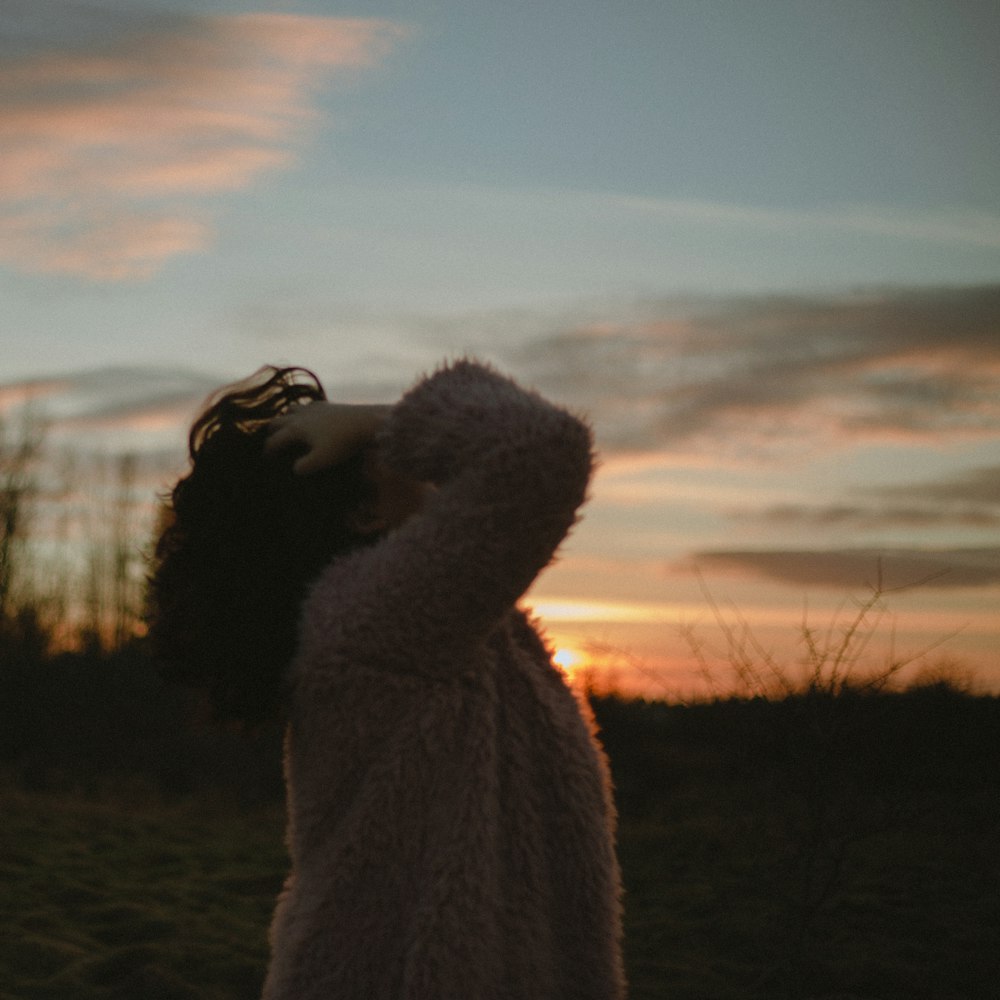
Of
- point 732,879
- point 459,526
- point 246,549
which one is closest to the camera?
point 459,526

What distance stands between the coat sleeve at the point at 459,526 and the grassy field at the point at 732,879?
4098mm

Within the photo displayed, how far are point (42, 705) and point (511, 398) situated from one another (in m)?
15.3

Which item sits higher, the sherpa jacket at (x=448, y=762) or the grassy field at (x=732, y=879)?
the sherpa jacket at (x=448, y=762)

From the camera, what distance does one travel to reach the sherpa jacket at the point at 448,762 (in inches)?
47.1

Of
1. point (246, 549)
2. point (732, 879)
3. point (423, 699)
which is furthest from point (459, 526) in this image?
point (732, 879)

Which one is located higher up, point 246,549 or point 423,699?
point 246,549

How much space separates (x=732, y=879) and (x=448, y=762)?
664 cm

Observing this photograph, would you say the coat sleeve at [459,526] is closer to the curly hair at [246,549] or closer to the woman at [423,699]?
the woman at [423,699]

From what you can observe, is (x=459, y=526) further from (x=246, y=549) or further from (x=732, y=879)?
(x=732, y=879)

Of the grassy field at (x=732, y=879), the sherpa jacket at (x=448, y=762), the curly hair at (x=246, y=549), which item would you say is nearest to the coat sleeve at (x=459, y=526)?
the sherpa jacket at (x=448, y=762)

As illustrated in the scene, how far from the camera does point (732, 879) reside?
287 inches

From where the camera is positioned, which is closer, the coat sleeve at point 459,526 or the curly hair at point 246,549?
the coat sleeve at point 459,526

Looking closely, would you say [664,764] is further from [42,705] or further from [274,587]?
[274,587]

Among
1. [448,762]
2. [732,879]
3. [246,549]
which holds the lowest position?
[732,879]
